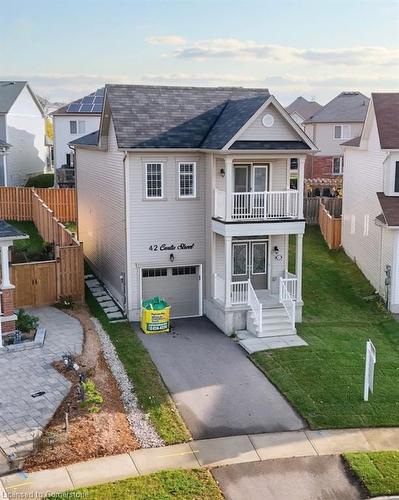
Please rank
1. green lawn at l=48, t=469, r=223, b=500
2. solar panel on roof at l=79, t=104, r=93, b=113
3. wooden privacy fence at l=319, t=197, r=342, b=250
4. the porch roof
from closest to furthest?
green lawn at l=48, t=469, r=223, b=500 → the porch roof → wooden privacy fence at l=319, t=197, r=342, b=250 → solar panel on roof at l=79, t=104, r=93, b=113

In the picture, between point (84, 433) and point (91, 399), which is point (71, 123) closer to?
point (91, 399)

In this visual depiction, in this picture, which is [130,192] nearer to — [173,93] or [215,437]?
[173,93]

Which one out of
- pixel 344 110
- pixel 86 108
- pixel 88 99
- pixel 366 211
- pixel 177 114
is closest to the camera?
pixel 177 114

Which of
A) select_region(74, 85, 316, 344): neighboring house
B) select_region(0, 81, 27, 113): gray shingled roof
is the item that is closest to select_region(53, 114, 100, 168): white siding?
select_region(0, 81, 27, 113): gray shingled roof

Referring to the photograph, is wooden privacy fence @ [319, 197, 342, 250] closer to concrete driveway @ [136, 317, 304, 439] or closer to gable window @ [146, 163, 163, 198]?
concrete driveway @ [136, 317, 304, 439]

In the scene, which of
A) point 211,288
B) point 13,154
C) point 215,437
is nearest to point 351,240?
point 211,288

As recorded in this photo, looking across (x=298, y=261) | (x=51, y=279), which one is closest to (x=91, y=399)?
(x=51, y=279)
